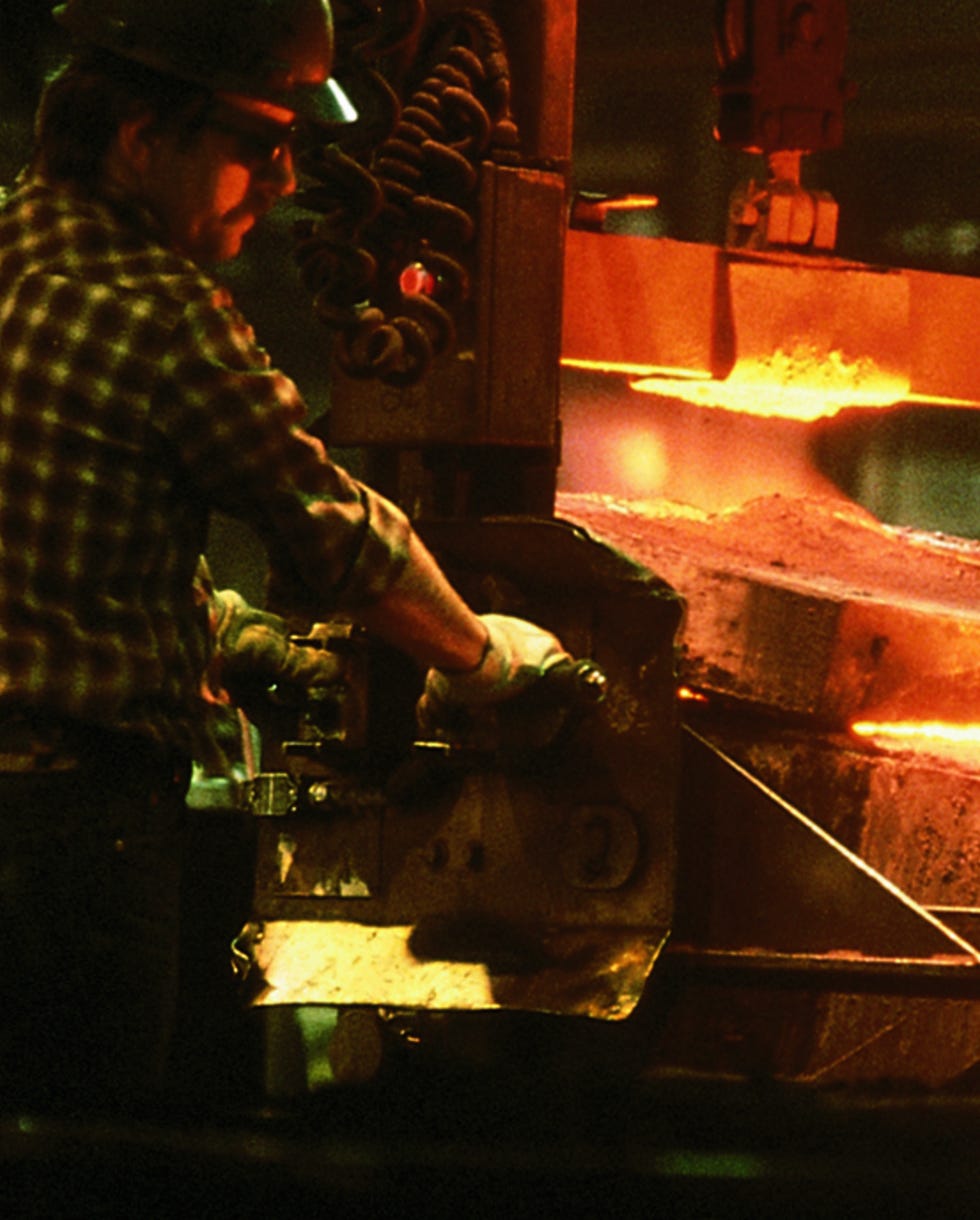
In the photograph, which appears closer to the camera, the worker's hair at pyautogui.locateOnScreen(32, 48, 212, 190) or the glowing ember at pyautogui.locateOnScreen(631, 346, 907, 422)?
the worker's hair at pyautogui.locateOnScreen(32, 48, 212, 190)

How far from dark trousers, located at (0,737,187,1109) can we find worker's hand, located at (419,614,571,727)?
471mm

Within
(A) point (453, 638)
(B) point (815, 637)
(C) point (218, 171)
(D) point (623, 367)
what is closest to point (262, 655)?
(A) point (453, 638)

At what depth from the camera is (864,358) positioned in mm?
4711

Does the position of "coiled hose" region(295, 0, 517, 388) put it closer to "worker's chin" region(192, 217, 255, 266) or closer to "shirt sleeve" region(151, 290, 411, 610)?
"worker's chin" region(192, 217, 255, 266)

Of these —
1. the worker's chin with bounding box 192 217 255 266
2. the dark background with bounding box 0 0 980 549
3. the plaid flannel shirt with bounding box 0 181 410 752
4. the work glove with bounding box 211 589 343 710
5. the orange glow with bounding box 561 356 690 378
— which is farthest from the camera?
the dark background with bounding box 0 0 980 549

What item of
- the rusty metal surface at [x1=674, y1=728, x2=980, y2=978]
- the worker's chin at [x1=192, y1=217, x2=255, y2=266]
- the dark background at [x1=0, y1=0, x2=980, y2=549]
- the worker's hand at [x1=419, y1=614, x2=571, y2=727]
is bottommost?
the rusty metal surface at [x1=674, y1=728, x2=980, y2=978]

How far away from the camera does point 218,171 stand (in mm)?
2488

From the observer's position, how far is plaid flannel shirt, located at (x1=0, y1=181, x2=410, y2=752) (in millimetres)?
2307

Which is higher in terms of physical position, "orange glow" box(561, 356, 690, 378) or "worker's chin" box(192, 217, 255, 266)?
"worker's chin" box(192, 217, 255, 266)

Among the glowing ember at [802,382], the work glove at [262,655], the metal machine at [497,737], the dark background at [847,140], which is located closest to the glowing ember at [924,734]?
the metal machine at [497,737]

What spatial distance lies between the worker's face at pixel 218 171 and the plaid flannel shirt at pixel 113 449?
0.08m

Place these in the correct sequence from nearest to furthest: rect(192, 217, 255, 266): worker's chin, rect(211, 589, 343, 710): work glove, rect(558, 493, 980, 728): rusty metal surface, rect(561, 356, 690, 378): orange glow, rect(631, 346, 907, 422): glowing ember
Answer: rect(192, 217, 255, 266): worker's chin
rect(211, 589, 343, 710): work glove
rect(558, 493, 980, 728): rusty metal surface
rect(561, 356, 690, 378): orange glow
rect(631, 346, 907, 422): glowing ember

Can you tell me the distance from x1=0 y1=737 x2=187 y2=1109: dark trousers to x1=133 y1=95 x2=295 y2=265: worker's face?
0.64 metres

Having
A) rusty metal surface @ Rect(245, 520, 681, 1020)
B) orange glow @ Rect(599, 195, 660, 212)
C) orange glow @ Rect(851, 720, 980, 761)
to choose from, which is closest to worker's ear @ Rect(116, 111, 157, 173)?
rusty metal surface @ Rect(245, 520, 681, 1020)
